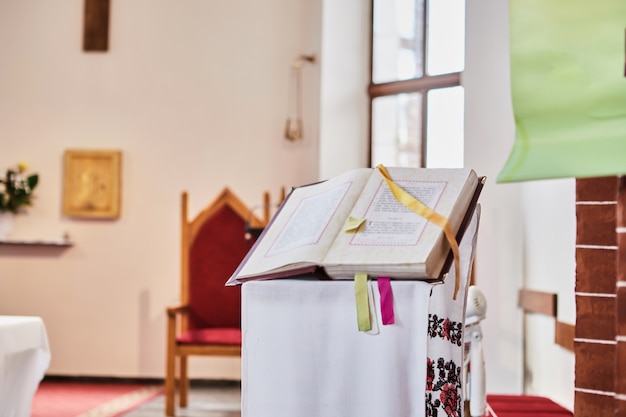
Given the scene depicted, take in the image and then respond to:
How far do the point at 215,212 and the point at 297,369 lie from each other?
Result: 11.8 feet

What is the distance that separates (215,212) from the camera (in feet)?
17.3

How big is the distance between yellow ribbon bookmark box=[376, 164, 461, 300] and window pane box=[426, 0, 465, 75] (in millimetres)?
3014

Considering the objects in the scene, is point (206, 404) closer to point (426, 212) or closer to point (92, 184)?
point (92, 184)

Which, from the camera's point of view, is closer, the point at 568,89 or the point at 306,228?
the point at 568,89

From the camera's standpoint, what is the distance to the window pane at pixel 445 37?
4656 mm

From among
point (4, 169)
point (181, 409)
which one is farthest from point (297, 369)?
point (4, 169)

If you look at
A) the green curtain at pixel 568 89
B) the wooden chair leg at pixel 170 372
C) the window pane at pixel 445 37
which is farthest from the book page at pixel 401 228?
the wooden chair leg at pixel 170 372

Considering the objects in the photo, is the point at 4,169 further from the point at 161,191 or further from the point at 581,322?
the point at 581,322

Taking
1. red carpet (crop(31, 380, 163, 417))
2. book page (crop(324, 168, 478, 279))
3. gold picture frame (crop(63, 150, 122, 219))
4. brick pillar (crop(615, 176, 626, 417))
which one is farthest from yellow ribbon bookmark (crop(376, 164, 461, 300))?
gold picture frame (crop(63, 150, 122, 219))

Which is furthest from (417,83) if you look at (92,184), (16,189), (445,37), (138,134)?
(16,189)

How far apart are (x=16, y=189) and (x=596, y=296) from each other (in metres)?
4.73

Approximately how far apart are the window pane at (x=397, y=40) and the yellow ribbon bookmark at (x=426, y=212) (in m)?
3.31

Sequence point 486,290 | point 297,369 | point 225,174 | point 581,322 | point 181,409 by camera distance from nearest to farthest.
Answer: point 297,369 → point 581,322 → point 486,290 → point 181,409 → point 225,174

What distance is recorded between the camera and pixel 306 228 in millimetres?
1834
